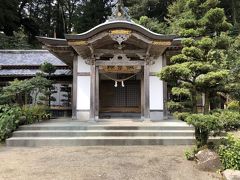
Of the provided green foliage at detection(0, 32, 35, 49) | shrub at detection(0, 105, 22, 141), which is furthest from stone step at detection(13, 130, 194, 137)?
green foliage at detection(0, 32, 35, 49)

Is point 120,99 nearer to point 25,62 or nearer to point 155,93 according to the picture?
point 155,93

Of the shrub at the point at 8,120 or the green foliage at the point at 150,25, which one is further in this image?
the green foliage at the point at 150,25

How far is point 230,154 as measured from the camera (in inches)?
253

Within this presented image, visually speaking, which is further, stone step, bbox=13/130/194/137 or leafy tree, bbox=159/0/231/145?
stone step, bbox=13/130/194/137

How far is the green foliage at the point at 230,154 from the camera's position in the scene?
6309 millimetres

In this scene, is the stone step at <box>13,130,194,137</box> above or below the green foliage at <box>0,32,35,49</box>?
below

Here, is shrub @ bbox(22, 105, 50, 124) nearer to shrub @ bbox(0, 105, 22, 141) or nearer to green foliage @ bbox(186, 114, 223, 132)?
shrub @ bbox(0, 105, 22, 141)

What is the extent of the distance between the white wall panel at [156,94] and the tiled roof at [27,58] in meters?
7.59

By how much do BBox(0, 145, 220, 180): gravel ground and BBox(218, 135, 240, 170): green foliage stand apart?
0.43 metres

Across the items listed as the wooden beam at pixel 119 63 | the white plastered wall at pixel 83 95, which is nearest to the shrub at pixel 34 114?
the white plastered wall at pixel 83 95

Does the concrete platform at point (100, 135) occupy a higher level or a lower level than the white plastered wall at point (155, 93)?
lower

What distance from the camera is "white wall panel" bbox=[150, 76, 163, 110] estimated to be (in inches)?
518

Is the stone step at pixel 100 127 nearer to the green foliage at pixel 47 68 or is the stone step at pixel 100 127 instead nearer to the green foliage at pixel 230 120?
the green foliage at pixel 230 120

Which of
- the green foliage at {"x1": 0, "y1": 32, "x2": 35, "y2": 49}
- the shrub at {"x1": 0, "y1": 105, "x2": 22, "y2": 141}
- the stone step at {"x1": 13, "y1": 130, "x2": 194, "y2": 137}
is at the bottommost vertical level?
the stone step at {"x1": 13, "y1": 130, "x2": 194, "y2": 137}
